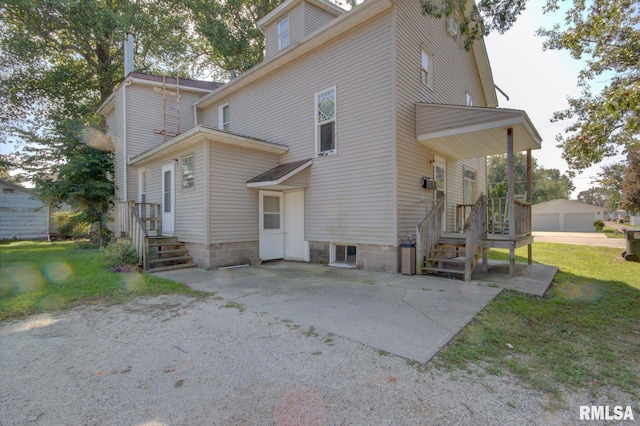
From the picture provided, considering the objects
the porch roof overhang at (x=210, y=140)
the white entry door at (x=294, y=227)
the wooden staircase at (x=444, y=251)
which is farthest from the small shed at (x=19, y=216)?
the wooden staircase at (x=444, y=251)

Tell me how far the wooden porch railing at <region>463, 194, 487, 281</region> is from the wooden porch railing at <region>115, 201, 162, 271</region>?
765 cm

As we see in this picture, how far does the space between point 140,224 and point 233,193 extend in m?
2.57

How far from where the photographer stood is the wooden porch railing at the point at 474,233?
650 cm

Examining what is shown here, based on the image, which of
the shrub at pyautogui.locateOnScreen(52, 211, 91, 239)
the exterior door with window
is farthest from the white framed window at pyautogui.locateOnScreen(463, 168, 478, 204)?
the shrub at pyautogui.locateOnScreen(52, 211, 91, 239)

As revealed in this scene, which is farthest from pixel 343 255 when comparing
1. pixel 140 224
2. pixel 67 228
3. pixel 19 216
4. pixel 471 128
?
pixel 19 216

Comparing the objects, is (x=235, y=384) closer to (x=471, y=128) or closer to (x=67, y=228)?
(x=471, y=128)

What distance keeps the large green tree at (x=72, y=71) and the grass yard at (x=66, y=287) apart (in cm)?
608

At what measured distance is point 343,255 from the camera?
9.16 m

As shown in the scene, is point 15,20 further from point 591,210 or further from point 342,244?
point 591,210

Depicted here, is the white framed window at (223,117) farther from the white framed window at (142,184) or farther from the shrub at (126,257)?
the shrub at (126,257)

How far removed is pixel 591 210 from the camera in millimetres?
33031

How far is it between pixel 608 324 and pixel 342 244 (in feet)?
18.2

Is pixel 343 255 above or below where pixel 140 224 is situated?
below

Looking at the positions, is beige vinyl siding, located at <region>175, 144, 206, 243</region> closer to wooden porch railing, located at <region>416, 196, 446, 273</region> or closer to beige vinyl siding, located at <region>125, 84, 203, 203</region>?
beige vinyl siding, located at <region>125, 84, 203, 203</region>
